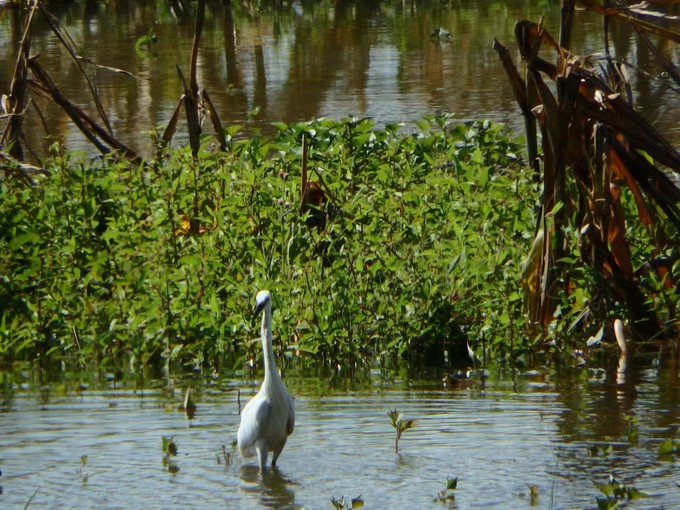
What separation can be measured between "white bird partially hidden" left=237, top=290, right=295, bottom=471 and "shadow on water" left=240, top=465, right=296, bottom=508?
0.16 feet

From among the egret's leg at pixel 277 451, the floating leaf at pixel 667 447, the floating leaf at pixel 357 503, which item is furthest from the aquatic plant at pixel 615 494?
the egret's leg at pixel 277 451

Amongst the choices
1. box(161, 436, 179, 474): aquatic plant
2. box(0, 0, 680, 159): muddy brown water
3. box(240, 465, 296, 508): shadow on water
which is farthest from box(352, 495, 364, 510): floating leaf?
box(0, 0, 680, 159): muddy brown water

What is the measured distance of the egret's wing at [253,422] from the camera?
5.16 meters

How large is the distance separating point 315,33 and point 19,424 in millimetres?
15520

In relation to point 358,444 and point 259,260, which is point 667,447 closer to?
point 358,444

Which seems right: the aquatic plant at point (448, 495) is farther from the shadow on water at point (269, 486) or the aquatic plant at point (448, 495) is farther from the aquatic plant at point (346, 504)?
the shadow on water at point (269, 486)

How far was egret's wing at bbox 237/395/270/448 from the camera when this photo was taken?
203 inches

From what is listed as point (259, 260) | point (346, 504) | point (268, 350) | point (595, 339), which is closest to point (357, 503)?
point (346, 504)

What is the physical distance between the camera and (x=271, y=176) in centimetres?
827

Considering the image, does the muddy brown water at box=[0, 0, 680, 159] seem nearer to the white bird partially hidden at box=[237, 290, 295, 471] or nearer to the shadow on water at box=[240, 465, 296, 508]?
the white bird partially hidden at box=[237, 290, 295, 471]

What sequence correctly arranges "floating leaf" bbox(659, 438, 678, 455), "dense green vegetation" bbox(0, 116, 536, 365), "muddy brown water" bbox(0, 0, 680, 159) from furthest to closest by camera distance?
"muddy brown water" bbox(0, 0, 680, 159), "dense green vegetation" bbox(0, 116, 536, 365), "floating leaf" bbox(659, 438, 678, 455)

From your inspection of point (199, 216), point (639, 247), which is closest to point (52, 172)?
point (199, 216)

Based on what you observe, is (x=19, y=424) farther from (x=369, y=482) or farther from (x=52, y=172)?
(x=52, y=172)

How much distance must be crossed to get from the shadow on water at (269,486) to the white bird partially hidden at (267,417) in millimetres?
50
